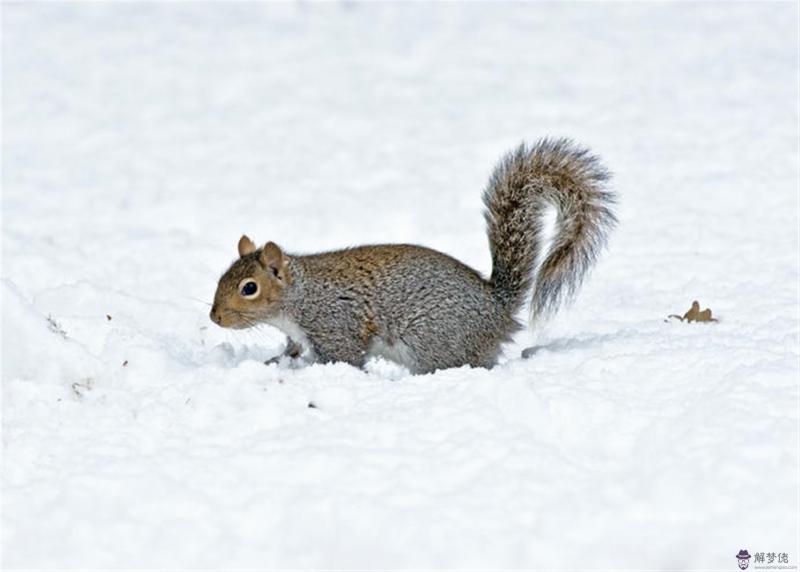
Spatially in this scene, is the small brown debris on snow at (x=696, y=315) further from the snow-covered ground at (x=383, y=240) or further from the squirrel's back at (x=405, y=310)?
the squirrel's back at (x=405, y=310)

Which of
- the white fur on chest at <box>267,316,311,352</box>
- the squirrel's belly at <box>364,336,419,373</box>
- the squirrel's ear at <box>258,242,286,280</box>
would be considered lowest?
the squirrel's belly at <box>364,336,419,373</box>

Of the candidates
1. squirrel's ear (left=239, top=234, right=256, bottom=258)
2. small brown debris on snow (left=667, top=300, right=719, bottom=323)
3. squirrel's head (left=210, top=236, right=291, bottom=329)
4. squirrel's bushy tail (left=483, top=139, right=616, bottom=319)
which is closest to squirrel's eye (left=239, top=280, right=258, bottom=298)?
squirrel's head (left=210, top=236, right=291, bottom=329)

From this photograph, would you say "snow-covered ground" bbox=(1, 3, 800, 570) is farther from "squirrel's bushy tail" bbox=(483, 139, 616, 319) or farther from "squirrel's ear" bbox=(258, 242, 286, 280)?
"squirrel's ear" bbox=(258, 242, 286, 280)

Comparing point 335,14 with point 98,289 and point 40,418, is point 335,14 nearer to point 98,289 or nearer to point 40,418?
point 98,289

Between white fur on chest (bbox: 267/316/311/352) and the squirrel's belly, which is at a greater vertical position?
white fur on chest (bbox: 267/316/311/352)

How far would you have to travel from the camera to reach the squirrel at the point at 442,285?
4.43 meters

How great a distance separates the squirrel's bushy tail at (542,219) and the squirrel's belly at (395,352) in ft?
1.31

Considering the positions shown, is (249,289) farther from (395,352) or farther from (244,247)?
(395,352)

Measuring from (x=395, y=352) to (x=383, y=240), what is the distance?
2.42 metres

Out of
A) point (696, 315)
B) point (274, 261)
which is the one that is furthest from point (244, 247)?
point (696, 315)

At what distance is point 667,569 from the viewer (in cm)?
295

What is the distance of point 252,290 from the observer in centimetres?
446

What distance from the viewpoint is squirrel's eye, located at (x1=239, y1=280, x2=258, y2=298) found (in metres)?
4.46

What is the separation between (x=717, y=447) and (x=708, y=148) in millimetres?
4495
